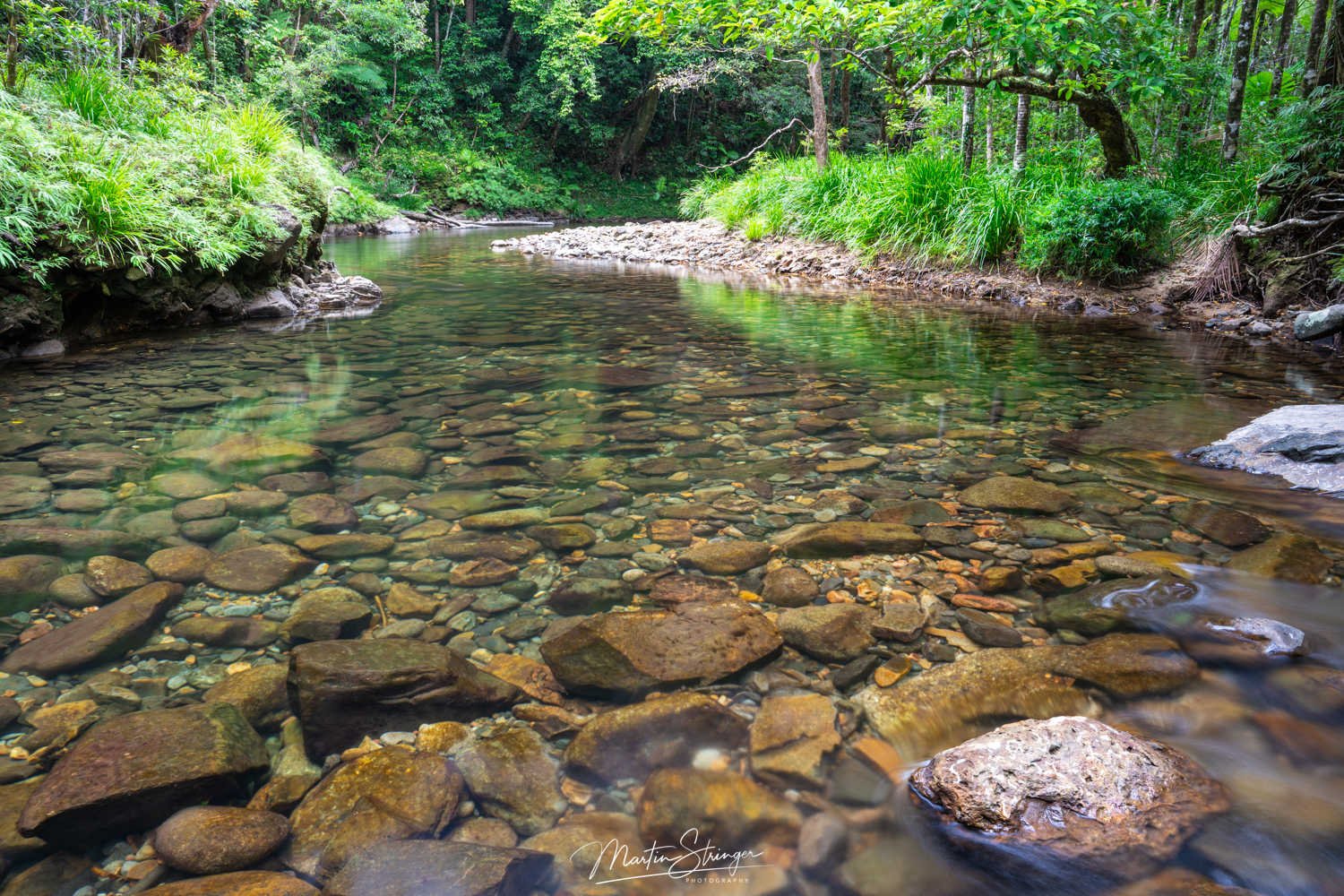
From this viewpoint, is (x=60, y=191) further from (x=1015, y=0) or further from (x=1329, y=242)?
(x=1329, y=242)

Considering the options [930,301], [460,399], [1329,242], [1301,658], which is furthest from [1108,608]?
[930,301]

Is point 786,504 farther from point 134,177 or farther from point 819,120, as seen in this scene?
point 819,120

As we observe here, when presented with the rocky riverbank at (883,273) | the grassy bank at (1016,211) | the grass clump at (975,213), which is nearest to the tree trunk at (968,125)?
the grass clump at (975,213)

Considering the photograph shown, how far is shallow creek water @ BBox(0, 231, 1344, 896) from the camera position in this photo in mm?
1490

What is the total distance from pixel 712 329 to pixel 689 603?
4491 millimetres

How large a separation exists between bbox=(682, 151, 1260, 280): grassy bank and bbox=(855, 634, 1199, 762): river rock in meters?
6.51

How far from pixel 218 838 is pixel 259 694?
1.49 ft

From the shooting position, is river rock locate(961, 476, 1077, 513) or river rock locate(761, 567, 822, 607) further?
river rock locate(961, 476, 1077, 513)

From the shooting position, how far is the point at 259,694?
174 cm

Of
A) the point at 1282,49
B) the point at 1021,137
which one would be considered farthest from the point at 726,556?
the point at 1282,49

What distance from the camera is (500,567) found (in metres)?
2.37

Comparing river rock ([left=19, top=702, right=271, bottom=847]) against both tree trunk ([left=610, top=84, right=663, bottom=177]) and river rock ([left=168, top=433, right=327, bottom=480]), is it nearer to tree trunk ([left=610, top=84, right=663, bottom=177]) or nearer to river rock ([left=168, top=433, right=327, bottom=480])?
river rock ([left=168, top=433, right=327, bottom=480])

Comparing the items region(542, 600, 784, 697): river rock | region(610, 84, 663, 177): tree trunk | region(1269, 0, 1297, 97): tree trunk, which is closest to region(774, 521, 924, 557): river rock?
region(542, 600, 784, 697): river rock

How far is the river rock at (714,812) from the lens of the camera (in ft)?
4.52
